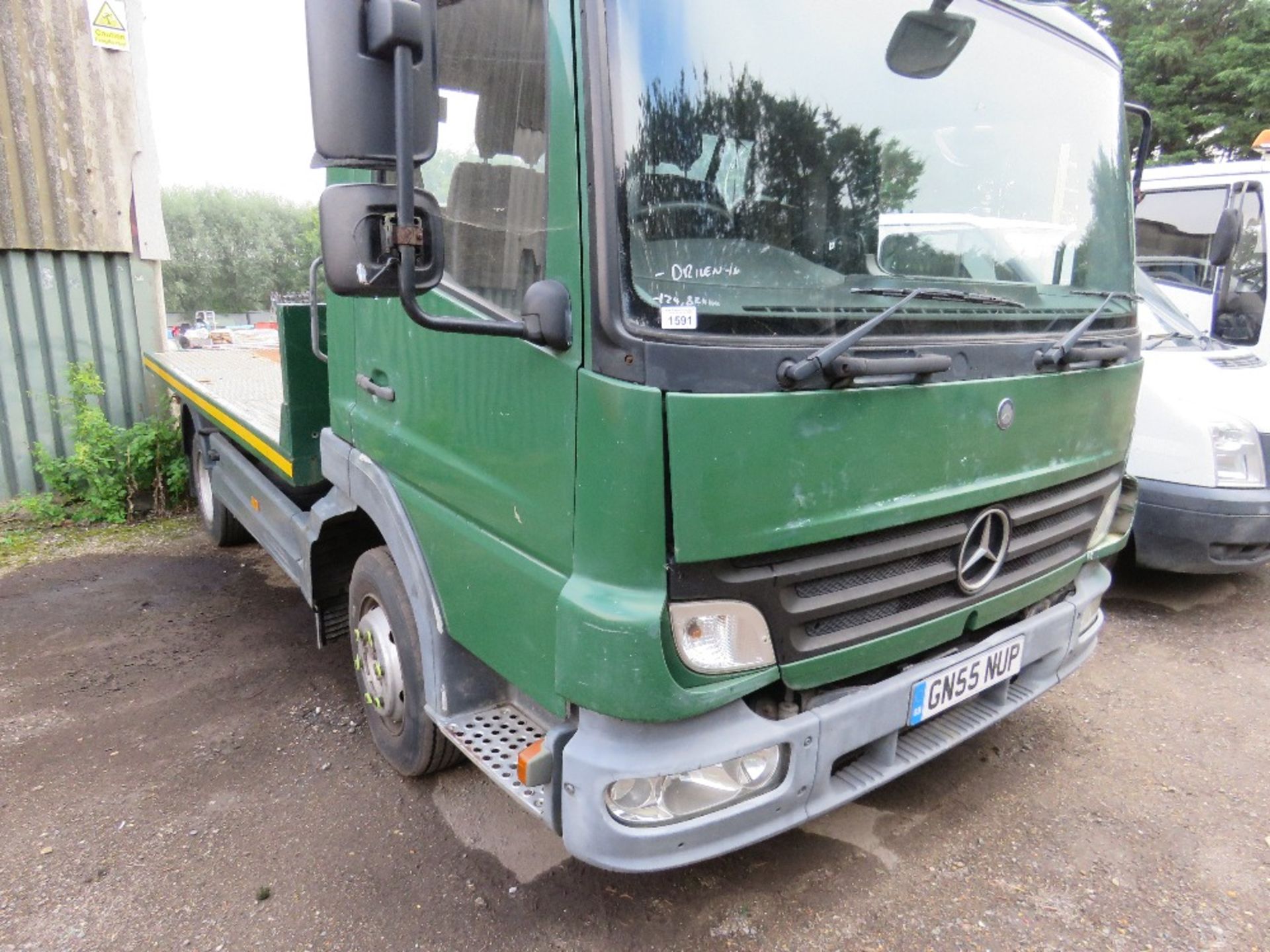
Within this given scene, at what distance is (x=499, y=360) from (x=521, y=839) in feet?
5.17

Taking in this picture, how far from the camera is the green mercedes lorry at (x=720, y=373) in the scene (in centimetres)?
174

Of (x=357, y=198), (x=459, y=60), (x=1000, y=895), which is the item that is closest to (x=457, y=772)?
(x=1000, y=895)

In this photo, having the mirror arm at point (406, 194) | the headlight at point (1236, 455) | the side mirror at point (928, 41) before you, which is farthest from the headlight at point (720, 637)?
the headlight at point (1236, 455)

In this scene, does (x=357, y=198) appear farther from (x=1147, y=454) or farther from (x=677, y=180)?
(x=1147, y=454)

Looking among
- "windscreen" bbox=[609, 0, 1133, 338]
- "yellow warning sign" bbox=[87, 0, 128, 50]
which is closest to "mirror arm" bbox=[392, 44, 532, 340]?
"windscreen" bbox=[609, 0, 1133, 338]

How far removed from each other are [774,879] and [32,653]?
3.64 meters

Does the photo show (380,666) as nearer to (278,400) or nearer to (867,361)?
(867,361)

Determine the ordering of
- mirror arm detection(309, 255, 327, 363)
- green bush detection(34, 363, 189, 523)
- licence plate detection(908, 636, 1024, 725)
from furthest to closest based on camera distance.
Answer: green bush detection(34, 363, 189, 523) → mirror arm detection(309, 255, 327, 363) → licence plate detection(908, 636, 1024, 725)

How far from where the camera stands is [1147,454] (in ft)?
13.8

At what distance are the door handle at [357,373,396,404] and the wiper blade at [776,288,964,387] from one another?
1363mm

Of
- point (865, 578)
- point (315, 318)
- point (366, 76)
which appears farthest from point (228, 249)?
point (865, 578)

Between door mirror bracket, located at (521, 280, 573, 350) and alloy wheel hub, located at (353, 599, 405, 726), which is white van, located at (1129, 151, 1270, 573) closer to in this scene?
door mirror bracket, located at (521, 280, 573, 350)

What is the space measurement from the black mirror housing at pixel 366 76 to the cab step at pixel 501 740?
1.42 m

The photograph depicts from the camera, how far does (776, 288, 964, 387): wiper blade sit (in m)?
1.78
